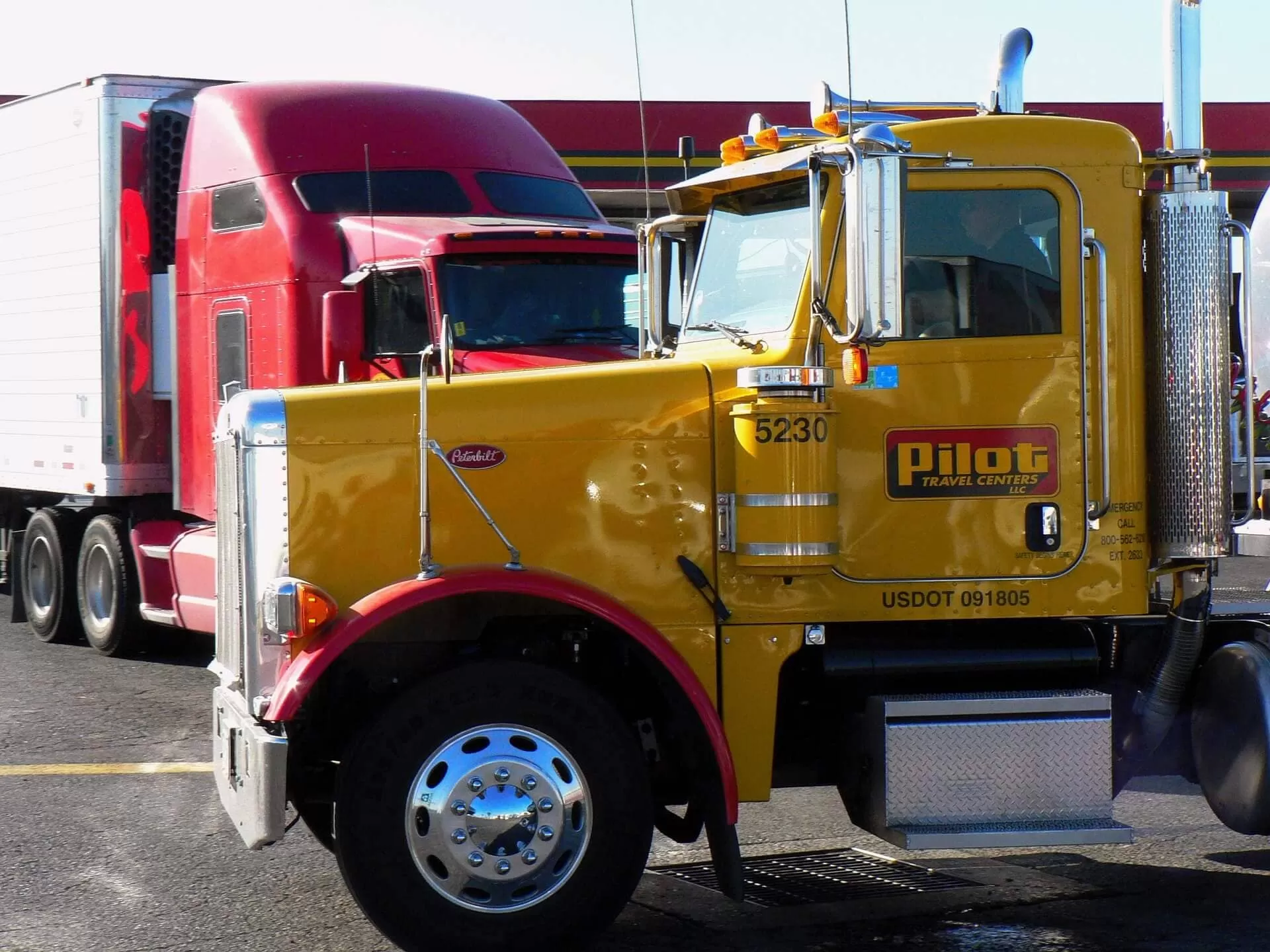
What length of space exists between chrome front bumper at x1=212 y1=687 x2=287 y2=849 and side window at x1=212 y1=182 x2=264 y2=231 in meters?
5.48

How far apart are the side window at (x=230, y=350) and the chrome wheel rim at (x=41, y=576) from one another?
106 inches

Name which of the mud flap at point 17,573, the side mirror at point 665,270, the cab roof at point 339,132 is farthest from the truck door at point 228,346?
the side mirror at point 665,270

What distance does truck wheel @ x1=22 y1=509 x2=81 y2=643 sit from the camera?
1208cm

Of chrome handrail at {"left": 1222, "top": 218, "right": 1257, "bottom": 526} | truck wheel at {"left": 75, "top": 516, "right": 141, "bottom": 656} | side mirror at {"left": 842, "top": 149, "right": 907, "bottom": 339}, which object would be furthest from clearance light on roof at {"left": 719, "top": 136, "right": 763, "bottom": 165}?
truck wheel at {"left": 75, "top": 516, "right": 141, "bottom": 656}

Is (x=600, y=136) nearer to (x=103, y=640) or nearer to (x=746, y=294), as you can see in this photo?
(x=103, y=640)

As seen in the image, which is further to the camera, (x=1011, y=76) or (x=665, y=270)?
(x=665, y=270)

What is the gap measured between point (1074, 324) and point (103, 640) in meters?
8.37

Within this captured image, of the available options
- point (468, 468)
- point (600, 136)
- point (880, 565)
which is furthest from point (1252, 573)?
point (600, 136)

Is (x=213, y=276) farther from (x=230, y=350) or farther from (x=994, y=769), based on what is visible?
(x=994, y=769)

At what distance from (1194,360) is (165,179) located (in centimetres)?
812

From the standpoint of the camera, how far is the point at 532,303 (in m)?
9.57

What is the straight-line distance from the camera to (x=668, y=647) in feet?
16.4

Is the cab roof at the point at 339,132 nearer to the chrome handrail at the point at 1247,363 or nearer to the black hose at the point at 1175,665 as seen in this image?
the chrome handrail at the point at 1247,363

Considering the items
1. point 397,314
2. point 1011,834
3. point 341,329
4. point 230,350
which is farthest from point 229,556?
point 230,350
